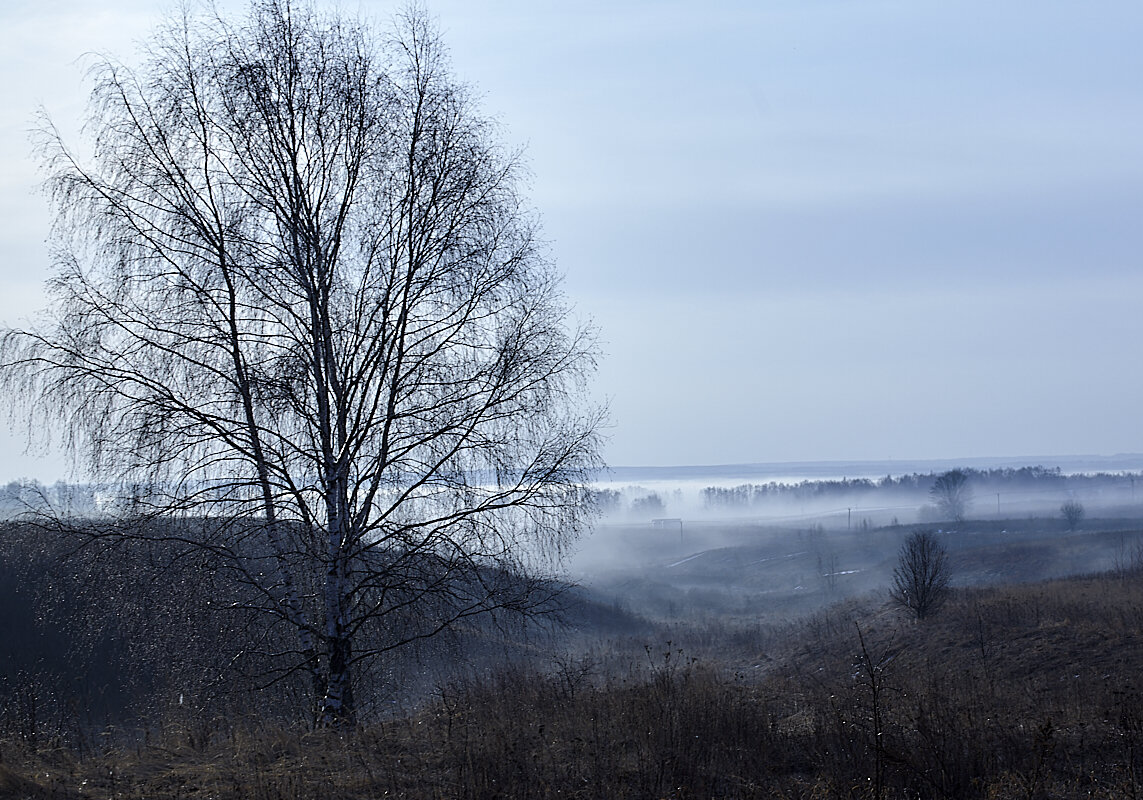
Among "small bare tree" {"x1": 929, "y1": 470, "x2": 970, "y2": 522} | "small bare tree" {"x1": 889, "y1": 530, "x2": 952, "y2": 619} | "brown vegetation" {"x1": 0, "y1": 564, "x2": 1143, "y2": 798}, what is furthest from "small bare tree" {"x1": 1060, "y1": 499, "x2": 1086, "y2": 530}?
"brown vegetation" {"x1": 0, "y1": 564, "x2": 1143, "y2": 798}

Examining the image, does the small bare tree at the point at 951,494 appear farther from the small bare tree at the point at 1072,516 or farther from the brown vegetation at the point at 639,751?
the brown vegetation at the point at 639,751

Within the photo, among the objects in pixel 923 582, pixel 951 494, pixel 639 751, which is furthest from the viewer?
pixel 951 494

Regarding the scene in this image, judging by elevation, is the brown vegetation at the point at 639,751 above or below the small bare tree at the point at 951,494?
above

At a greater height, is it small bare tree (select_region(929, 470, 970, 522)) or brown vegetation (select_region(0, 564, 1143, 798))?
brown vegetation (select_region(0, 564, 1143, 798))

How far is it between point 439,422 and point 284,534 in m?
2.54

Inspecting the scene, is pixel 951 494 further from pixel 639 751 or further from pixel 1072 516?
pixel 639 751

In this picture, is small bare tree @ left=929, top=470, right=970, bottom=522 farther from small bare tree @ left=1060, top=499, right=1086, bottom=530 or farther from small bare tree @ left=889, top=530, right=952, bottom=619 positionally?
small bare tree @ left=889, top=530, right=952, bottom=619

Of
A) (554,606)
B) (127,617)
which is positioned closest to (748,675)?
(554,606)

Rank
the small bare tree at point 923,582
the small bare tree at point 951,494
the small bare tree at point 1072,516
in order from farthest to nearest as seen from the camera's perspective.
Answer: the small bare tree at point 951,494 < the small bare tree at point 1072,516 < the small bare tree at point 923,582

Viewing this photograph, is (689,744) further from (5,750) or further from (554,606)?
(5,750)

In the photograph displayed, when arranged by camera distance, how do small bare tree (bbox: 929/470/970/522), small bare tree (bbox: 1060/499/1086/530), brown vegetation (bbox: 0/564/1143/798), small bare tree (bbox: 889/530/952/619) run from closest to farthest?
brown vegetation (bbox: 0/564/1143/798) → small bare tree (bbox: 889/530/952/619) → small bare tree (bbox: 1060/499/1086/530) → small bare tree (bbox: 929/470/970/522)

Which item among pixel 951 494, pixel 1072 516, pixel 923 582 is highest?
pixel 923 582

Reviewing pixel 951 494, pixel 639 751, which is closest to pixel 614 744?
pixel 639 751

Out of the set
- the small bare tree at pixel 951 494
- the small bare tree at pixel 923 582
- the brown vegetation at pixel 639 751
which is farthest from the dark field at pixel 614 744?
the small bare tree at pixel 951 494
